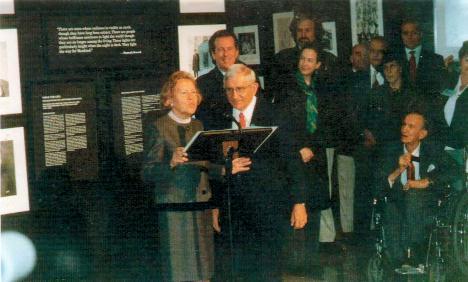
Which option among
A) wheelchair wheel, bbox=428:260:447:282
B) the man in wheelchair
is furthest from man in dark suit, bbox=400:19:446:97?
wheelchair wheel, bbox=428:260:447:282

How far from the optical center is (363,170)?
16.5 ft

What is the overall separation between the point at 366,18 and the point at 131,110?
178cm

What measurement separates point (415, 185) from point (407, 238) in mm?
326

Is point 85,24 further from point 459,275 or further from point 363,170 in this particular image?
point 459,275

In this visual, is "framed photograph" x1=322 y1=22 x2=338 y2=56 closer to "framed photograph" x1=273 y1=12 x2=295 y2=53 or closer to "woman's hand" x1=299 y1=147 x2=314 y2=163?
"framed photograph" x1=273 y1=12 x2=295 y2=53

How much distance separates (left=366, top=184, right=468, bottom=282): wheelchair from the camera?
13.7 feet

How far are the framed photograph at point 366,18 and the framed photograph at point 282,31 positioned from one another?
477mm

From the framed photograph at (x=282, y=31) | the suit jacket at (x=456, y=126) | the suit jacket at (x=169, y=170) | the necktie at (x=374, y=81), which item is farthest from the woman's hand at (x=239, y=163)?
the necktie at (x=374, y=81)

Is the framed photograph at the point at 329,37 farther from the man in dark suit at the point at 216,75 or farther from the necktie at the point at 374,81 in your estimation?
the man in dark suit at the point at 216,75

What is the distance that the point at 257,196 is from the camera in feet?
12.2

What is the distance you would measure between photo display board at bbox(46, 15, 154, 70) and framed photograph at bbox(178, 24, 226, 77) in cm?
22

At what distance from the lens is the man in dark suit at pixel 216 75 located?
4141 mm

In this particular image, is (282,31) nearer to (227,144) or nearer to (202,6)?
(202,6)

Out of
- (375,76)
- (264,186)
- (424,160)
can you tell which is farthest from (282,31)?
(264,186)
